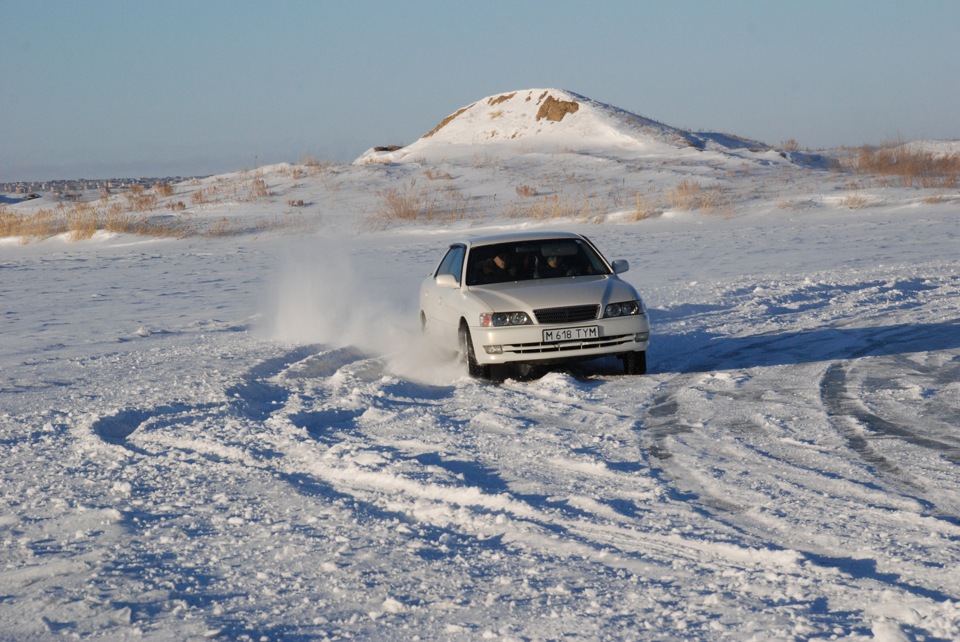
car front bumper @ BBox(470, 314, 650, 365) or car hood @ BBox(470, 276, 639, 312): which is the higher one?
car hood @ BBox(470, 276, 639, 312)

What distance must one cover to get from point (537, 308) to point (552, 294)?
12.0 inches

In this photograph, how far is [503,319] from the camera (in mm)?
11180

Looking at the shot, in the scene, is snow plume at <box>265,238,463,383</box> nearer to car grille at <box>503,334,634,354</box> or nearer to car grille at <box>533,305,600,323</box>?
car grille at <box>503,334,634,354</box>

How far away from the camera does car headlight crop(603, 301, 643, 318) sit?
440 inches

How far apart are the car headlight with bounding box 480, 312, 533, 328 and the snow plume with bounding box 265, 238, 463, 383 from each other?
799mm

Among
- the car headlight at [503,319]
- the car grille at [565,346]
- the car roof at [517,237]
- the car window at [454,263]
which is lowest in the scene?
the car grille at [565,346]

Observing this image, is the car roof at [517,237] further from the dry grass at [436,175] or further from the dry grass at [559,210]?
the dry grass at [436,175]

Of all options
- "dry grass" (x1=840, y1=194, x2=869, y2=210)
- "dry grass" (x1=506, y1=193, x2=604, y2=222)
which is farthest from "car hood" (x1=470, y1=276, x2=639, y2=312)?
"dry grass" (x1=840, y1=194, x2=869, y2=210)

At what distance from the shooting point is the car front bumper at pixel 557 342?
36.2 feet

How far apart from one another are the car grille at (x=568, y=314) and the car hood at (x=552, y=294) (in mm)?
43

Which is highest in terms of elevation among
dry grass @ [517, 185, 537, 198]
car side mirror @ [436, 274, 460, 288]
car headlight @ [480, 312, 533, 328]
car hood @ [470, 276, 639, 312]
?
dry grass @ [517, 185, 537, 198]

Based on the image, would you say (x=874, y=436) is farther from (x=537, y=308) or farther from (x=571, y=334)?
(x=537, y=308)

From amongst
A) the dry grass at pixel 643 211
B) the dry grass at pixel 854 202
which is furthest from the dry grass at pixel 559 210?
the dry grass at pixel 854 202

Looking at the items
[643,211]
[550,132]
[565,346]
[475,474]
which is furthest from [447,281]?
[550,132]
